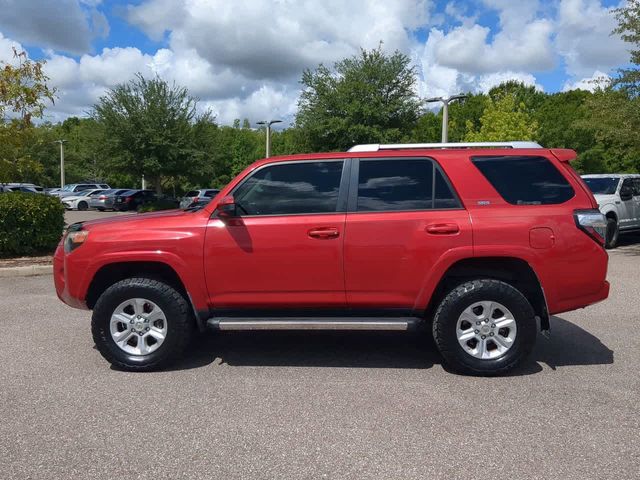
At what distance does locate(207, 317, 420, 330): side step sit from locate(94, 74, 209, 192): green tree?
24.1m

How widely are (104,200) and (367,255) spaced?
33.8 meters

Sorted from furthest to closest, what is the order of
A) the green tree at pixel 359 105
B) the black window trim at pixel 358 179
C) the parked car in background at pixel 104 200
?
the parked car in background at pixel 104 200, the green tree at pixel 359 105, the black window trim at pixel 358 179

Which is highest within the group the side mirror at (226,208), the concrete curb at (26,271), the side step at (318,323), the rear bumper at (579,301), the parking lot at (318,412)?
the side mirror at (226,208)

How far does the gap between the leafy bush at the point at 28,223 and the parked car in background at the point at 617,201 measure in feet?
40.1

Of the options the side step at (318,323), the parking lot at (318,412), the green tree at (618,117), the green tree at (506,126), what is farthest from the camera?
the green tree at (506,126)

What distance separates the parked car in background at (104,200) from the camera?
3469cm

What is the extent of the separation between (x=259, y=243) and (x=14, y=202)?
25.5 feet

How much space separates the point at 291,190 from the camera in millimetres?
4688

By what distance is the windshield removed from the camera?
44.3 feet

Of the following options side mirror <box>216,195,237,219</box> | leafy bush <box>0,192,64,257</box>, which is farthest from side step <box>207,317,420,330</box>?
leafy bush <box>0,192,64,257</box>

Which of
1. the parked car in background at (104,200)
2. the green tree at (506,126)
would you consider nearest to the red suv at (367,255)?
the green tree at (506,126)

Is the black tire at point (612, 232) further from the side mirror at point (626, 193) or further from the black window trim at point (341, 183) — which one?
the black window trim at point (341, 183)

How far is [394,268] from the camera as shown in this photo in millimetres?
4426

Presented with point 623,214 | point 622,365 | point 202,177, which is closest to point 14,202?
point 622,365
